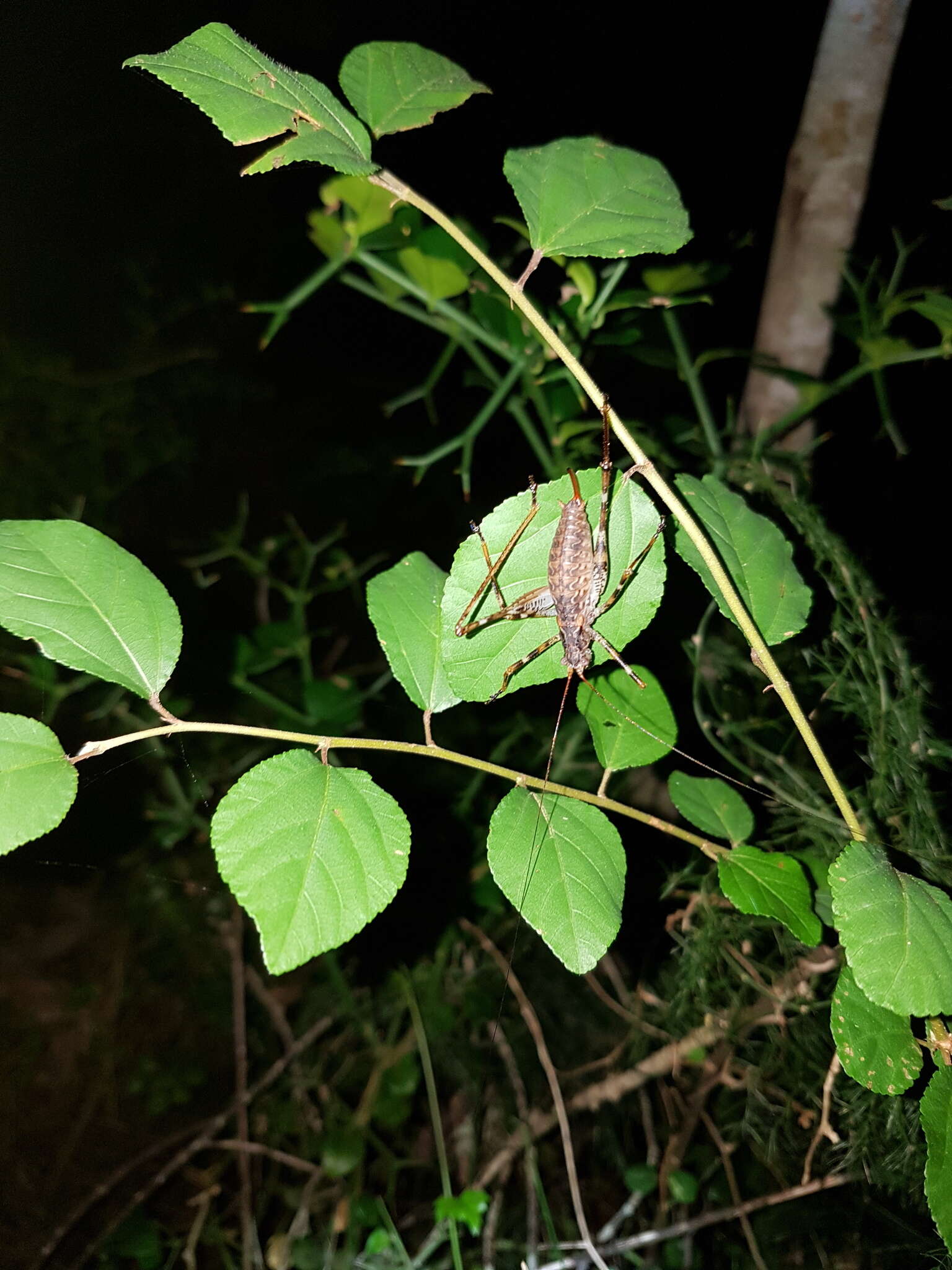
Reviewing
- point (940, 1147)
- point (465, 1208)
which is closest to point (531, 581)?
point (940, 1147)

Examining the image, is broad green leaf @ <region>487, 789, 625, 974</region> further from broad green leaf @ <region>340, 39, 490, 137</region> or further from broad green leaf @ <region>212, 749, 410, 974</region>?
broad green leaf @ <region>340, 39, 490, 137</region>

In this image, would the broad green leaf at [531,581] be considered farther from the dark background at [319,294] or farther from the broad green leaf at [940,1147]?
the dark background at [319,294]

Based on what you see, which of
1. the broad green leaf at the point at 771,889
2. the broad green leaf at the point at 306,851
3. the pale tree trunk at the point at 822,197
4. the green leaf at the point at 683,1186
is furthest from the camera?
the green leaf at the point at 683,1186

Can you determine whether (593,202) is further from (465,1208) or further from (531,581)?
(465,1208)

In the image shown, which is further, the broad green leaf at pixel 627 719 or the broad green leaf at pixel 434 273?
the broad green leaf at pixel 434 273

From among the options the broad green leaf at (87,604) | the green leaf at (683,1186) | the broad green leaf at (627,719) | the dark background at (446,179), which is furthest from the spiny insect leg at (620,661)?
the green leaf at (683,1186)

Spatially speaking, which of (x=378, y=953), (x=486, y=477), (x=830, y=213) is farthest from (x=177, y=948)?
(x=830, y=213)
